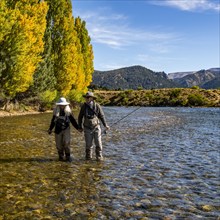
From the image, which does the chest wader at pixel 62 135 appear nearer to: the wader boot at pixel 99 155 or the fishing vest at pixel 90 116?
the fishing vest at pixel 90 116

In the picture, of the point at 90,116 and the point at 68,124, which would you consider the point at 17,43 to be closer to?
the point at 68,124

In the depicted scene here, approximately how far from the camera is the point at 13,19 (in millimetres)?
31062

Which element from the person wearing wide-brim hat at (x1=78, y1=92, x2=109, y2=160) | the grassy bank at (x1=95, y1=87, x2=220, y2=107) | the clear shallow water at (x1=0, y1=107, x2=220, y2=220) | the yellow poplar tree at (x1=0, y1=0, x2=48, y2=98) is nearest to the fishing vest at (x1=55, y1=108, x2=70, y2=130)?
the person wearing wide-brim hat at (x1=78, y1=92, x2=109, y2=160)

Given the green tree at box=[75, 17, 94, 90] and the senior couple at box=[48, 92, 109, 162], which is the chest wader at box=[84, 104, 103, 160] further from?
the green tree at box=[75, 17, 94, 90]

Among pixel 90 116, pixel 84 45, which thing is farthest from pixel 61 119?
pixel 84 45

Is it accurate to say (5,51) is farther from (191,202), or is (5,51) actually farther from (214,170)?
(191,202)

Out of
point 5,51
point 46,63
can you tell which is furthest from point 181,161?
point 46,63

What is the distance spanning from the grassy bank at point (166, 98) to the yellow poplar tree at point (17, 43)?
58.5 metres

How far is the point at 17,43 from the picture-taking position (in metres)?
31.5

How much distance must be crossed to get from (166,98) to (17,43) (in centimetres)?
6731

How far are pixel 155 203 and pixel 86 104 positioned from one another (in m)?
6.28

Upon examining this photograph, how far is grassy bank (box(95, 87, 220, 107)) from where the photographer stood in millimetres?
86125

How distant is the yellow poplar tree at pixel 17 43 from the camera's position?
31.0m

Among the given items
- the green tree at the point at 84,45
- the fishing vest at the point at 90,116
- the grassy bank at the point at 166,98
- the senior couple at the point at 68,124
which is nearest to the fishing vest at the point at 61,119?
the senior couple at the point at 68,124
